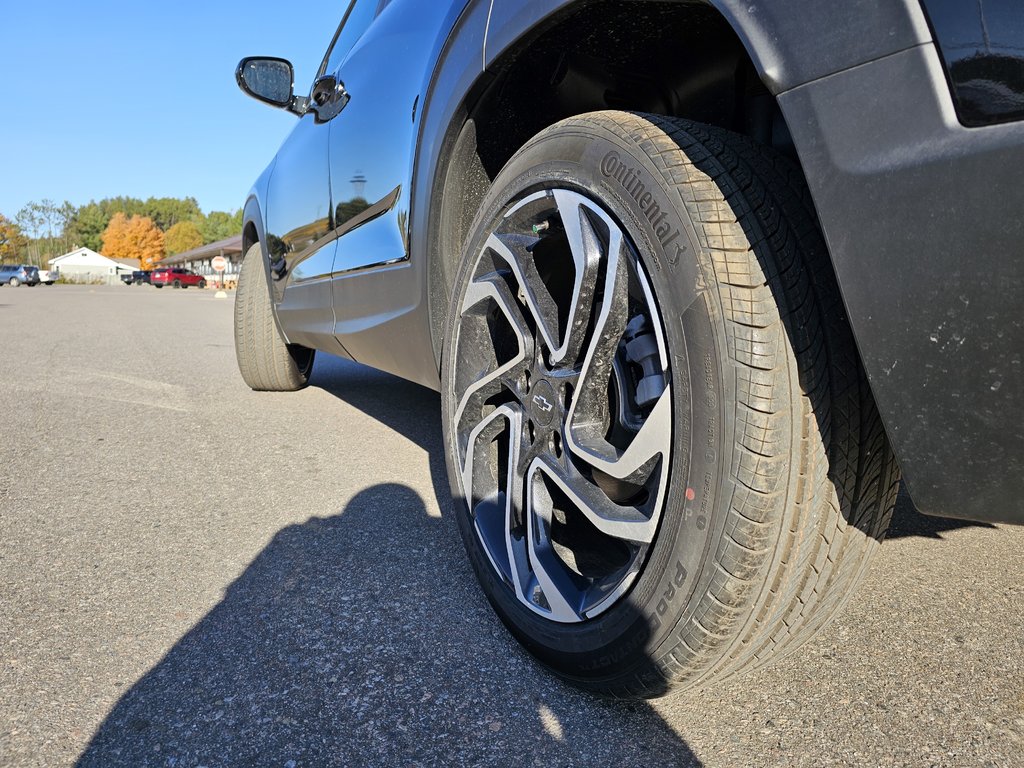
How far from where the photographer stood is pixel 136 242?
111m

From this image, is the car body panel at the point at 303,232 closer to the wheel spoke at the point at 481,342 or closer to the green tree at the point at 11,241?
the wheel spoke at the point at 481,342

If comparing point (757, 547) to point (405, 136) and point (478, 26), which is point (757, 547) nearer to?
point (478, 26)

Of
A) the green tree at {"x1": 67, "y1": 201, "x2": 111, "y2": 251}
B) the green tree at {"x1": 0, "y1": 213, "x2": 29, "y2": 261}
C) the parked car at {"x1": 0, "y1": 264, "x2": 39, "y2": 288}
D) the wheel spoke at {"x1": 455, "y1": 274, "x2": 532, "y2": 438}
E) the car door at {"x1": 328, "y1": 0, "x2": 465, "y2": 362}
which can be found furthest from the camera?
the green tree at {"x1": 67, "y1": 201, "x2": 111, "y2": 251}

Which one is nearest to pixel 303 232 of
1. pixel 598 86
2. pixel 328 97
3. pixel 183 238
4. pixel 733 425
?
pixel 328 97

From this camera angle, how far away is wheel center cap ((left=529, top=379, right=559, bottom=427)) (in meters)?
1.54

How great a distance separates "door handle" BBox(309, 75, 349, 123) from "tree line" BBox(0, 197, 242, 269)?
109996 mm

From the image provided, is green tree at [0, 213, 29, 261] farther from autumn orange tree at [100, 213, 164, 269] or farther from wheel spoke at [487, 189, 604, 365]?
wheel spoke at [487, 189, 604, 365]

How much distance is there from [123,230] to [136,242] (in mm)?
3836

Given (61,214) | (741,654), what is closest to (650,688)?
(741,654)

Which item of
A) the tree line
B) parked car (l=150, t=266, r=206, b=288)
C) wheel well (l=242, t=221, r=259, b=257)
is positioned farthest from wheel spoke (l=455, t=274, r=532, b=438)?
the tree line

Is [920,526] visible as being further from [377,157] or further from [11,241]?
[11,241]

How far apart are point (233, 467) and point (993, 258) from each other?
283 cm

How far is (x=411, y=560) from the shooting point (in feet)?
6.80

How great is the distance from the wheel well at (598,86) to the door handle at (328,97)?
0.98 m
